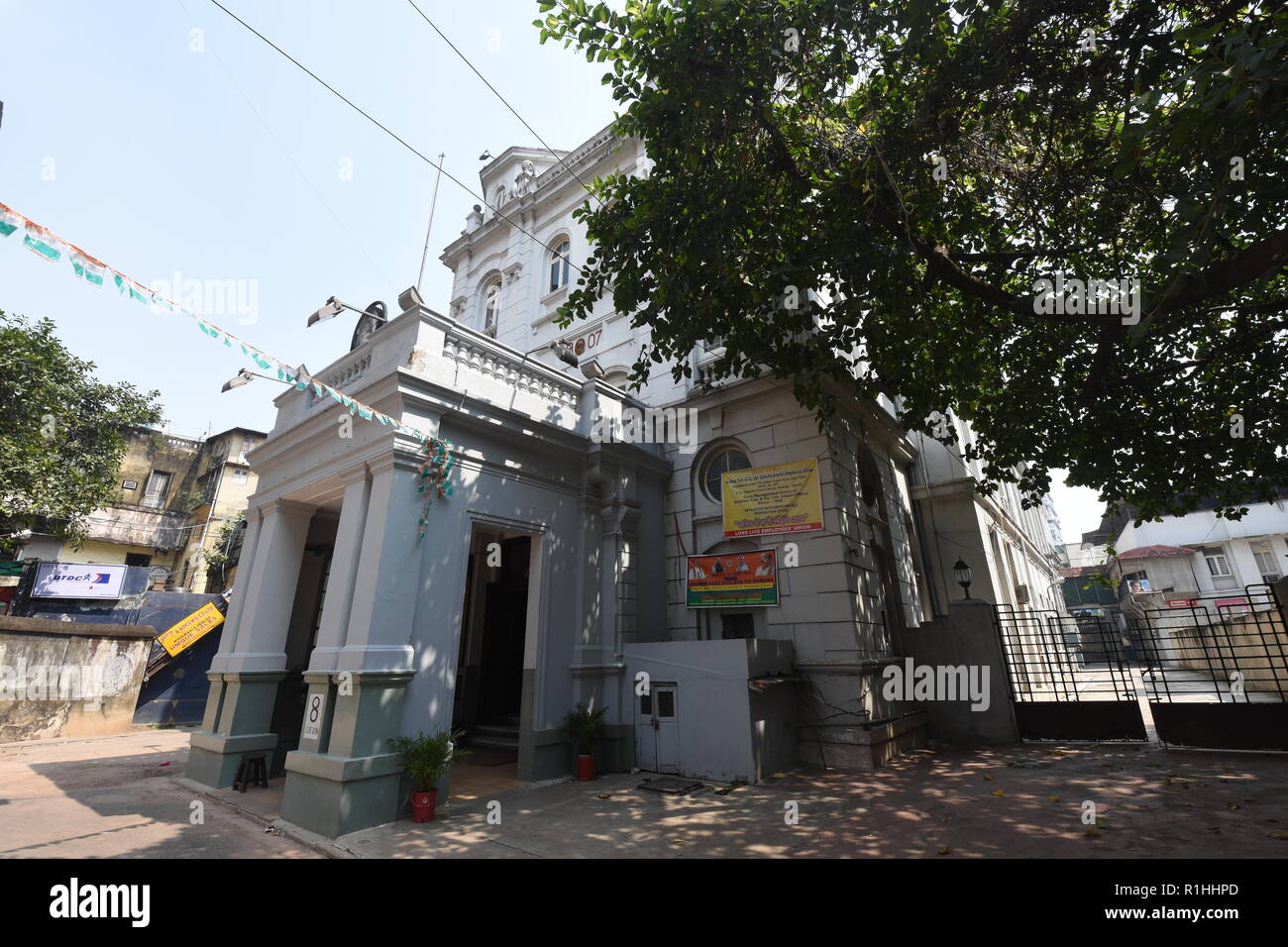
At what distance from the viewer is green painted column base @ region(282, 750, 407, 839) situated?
6.67 m

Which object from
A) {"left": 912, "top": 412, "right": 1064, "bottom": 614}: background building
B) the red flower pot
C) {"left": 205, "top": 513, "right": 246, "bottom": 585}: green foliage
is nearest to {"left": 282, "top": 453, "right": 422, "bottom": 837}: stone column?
the red flower pot

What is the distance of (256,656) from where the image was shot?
32.2ft

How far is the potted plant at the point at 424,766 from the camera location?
707 cm

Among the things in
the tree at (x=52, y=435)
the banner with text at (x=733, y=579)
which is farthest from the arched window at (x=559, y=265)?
the tree at (x=52, y=435)

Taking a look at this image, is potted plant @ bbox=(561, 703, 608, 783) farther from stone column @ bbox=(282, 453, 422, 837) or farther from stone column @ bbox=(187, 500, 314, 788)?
stone column @ bbox=(187, 500, 314, 788)

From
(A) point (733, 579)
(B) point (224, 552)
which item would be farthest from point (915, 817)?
(B) point (224, 552)

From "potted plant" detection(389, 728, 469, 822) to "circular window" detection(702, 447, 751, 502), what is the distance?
23.1 ft

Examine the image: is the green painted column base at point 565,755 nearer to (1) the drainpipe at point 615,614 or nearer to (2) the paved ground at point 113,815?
(1) the drainpipe at point 615,614

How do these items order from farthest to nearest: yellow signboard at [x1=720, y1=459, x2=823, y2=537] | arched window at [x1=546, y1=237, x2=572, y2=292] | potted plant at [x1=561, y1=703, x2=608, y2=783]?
arched window at [x1=546, y1=237, x2=572, y2=292] → yellow signboard at [x1=720, y1=459, x2=823, y2=537] → potted plant at [x1=561, y1=703, x2=608, y2=783]

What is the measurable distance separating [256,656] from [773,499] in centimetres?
966

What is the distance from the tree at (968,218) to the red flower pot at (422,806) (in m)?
7.18

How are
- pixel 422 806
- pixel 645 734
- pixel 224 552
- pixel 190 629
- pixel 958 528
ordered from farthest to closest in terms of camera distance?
pixel 224 552 → pixel 190 629 → pixel 958 528 → pixel 645 734 → pixel 422 806

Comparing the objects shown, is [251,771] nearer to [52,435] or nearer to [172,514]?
[52,435]
